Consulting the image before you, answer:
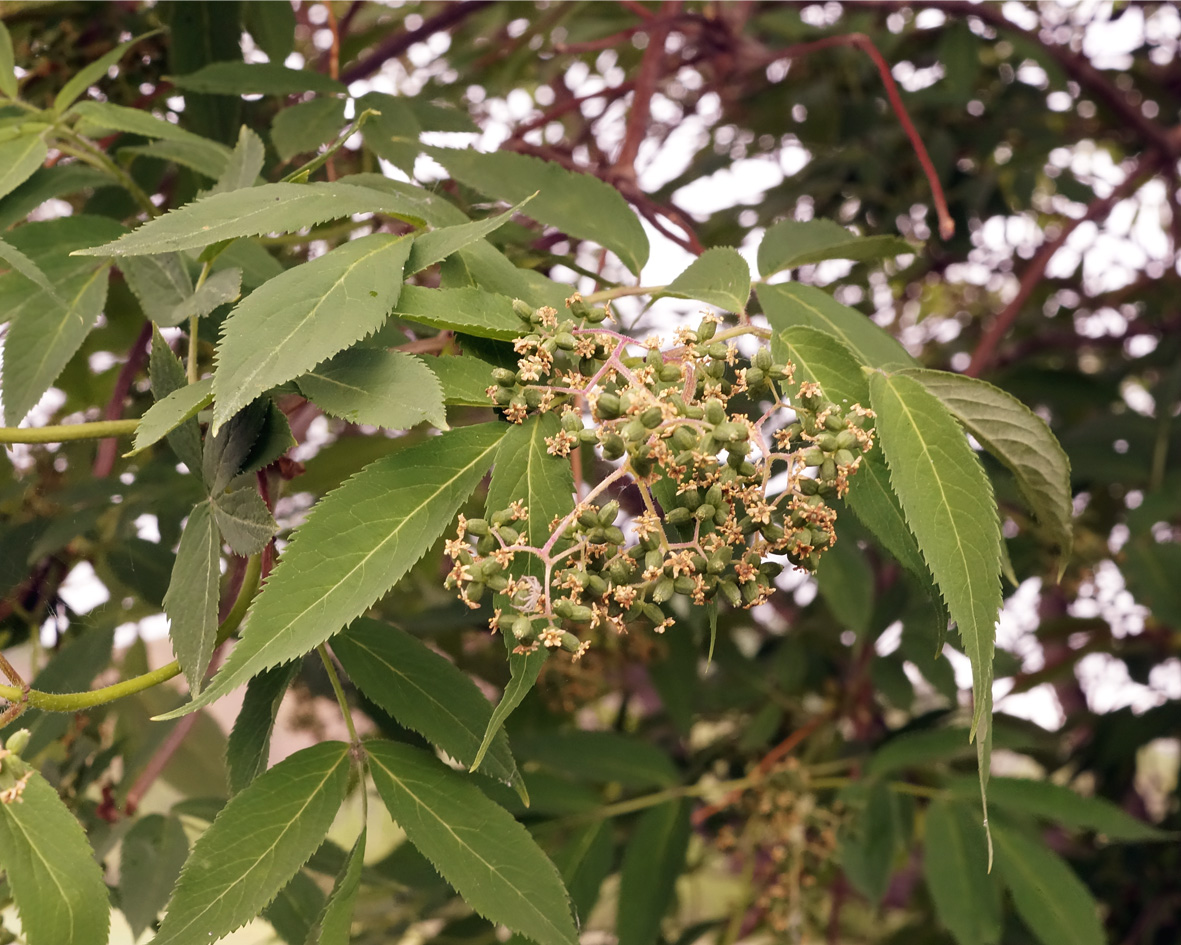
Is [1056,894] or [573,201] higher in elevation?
[573,201]

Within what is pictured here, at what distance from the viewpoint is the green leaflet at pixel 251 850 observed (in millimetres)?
548

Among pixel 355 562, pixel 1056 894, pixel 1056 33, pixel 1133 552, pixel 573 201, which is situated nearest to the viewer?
pixel 355 562

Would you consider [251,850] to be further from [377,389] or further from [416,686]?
[377,389]

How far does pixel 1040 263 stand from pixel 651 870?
986 mm

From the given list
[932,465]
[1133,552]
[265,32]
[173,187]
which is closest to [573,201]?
[932,465]

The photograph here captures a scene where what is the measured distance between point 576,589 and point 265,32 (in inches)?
30.7

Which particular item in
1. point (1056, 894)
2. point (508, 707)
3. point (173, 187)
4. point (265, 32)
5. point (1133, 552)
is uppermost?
point (265, 32)

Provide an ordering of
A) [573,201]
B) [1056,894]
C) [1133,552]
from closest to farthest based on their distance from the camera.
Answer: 1. [573,201]
2. [1056,894]
3. [1133,552]

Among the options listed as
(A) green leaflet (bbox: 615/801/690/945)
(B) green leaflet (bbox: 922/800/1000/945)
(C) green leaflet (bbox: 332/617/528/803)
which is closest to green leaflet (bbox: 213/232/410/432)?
(C) green leaflet (bbox: 332/617/528/803)

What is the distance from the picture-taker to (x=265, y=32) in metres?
1.03

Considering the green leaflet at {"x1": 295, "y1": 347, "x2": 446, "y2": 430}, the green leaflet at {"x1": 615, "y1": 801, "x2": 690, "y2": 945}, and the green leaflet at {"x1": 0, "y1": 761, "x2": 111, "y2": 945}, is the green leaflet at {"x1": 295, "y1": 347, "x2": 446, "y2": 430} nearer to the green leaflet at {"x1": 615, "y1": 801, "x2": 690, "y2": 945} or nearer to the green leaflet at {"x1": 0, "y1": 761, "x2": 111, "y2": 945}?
the green leaflet at {"x1": 0, "y1": 761, "x2": 111, "y2": 945}

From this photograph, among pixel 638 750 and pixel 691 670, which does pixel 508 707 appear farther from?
pixel 691 670

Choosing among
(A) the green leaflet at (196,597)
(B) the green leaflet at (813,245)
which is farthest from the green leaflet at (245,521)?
(B) the green leaflet at (813,245)

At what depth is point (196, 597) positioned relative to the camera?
0.57 meters
